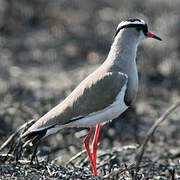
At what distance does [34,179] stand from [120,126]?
10.8 ft

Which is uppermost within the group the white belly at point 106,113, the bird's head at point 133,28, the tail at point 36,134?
the bird's head at point 133,28

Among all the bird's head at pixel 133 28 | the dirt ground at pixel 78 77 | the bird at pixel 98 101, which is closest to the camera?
the bird at pixel 98 101

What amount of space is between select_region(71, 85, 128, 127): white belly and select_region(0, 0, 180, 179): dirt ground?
0.48 metres

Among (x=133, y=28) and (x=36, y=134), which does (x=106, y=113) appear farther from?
(x=133, y=28)

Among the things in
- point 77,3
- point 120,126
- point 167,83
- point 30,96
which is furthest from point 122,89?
point 77,3

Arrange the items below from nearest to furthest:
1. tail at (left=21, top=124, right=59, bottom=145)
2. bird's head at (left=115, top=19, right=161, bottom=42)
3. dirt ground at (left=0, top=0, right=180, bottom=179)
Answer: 1. tail at (left=21, top=124, right=59, bottom=145)
2. bird's head at (left=115, top=19, right=161, bottom=42)
3. dirt ground at (left=0, top=0, right=180, bottom=179)

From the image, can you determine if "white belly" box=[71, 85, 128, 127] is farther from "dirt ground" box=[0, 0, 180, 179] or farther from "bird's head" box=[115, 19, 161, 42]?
"bird's head" box=[115, 19, 161, 42]

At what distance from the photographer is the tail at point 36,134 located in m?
4.86

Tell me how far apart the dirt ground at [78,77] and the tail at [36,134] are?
0.66 ft

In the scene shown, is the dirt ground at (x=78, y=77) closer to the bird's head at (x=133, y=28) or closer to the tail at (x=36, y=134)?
the tail at (x=36, y=134)

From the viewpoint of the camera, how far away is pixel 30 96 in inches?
318

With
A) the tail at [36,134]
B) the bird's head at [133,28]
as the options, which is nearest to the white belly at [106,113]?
the tail at [36,134]

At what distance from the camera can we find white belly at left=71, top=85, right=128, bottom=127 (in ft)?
16.5

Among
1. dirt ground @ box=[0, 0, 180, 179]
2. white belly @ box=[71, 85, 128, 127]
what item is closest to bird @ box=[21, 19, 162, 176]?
white belly @ box=[71, 85, 128, 127]
